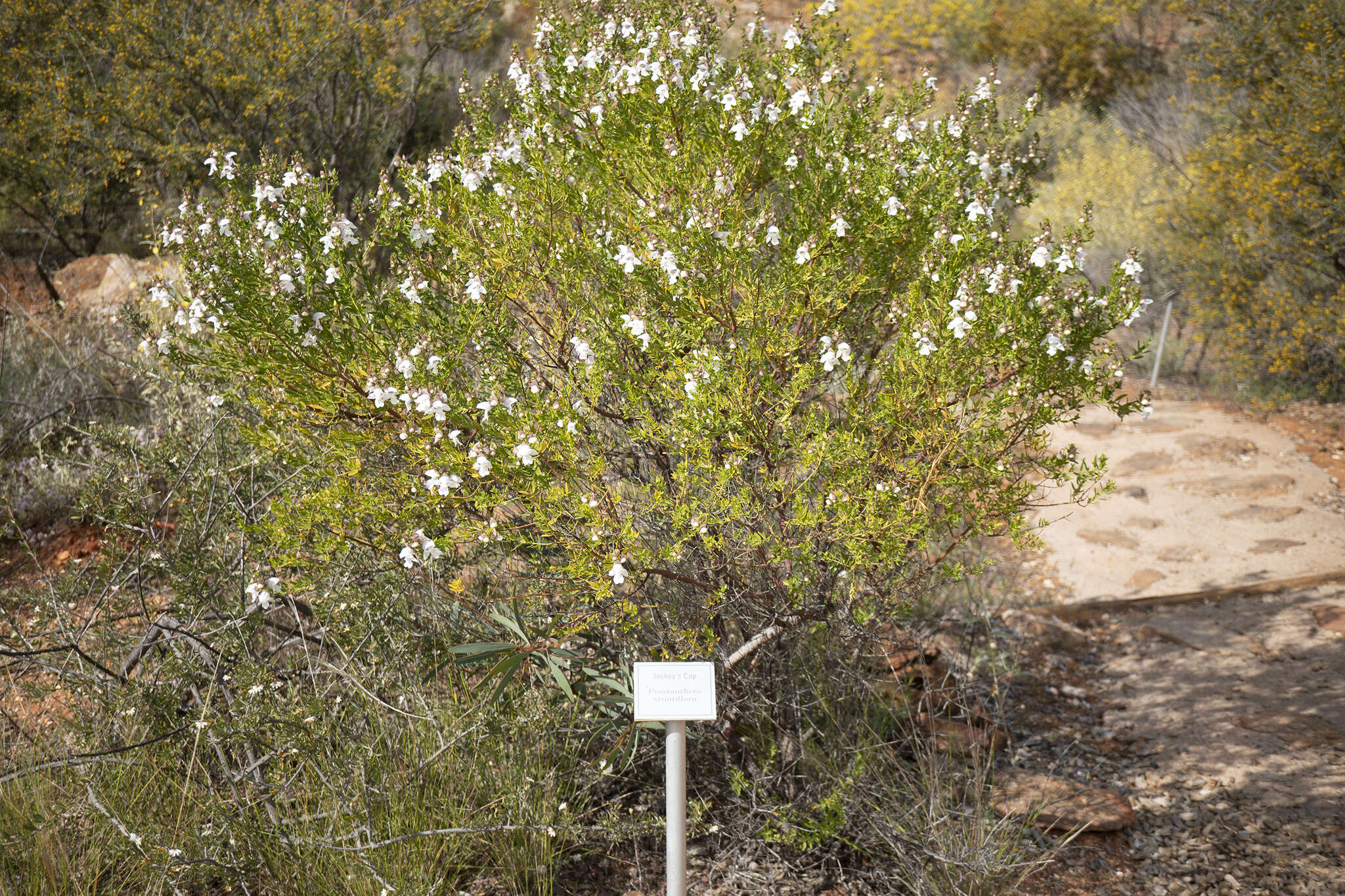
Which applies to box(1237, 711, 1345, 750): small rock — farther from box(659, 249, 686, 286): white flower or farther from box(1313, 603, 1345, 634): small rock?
box(659, 249, 686, 286): white flower

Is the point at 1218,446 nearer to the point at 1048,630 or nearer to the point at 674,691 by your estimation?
the point at 1048,630

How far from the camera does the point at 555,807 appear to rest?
8.79 ft

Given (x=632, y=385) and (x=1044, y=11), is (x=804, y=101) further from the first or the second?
(x=1044, y=11)

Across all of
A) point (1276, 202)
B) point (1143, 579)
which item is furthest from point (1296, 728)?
point (1276, 202)

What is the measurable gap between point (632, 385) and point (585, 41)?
1285 mm

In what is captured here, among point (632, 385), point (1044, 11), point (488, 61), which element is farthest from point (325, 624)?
point (1044, 11)

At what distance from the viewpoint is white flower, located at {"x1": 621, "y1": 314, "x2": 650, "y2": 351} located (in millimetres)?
2322

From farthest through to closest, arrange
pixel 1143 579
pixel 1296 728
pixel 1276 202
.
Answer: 1. pixel 1276 202
2. pixel 1143 579
3. pixel 1296 728

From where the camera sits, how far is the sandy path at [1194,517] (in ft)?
18.3

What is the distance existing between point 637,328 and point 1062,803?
2.45 meters

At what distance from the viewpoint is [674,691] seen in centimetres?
221

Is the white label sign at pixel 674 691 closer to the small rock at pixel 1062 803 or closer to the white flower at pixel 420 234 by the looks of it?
the white flower at pixel 420 234

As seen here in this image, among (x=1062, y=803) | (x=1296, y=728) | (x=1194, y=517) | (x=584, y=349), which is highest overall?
(x=584, y=349)

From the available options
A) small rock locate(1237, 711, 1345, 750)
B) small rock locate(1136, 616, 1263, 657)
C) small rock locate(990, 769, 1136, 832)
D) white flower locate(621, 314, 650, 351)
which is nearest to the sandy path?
small rock locate(1136, 616, 1263, 657)
